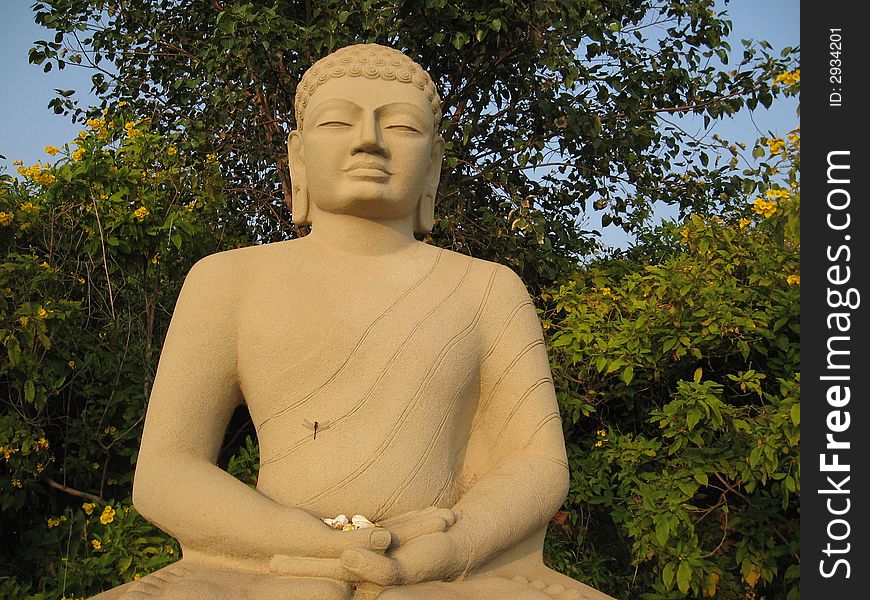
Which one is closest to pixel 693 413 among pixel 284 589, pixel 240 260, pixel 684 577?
pixel 684 577

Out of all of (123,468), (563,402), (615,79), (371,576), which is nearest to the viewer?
(371,576)

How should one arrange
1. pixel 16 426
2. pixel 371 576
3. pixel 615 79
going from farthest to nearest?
pixel 615 79
pixel 16 426
pixel 371 576

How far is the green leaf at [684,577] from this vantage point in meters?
5.90

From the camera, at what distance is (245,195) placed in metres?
7.98

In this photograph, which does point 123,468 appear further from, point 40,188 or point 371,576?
point 371,576

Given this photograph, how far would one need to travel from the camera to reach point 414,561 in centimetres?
323

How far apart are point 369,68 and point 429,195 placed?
587mm

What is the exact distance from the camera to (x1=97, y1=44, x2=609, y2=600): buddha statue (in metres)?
3.41

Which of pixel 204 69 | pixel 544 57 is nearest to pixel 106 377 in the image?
pixel 204 69

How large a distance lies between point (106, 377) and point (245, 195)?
1808 millimetres

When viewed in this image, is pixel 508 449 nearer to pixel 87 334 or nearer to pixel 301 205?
pixel 301 205

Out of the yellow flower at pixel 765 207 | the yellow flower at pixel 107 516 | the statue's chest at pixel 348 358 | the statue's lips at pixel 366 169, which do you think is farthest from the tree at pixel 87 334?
the yellow flower at pixel 765 207

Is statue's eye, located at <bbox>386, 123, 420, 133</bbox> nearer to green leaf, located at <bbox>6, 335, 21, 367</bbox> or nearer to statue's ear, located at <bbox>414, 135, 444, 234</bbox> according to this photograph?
statue's ear, located at <bbox>414, 135, 444, 234</bbox>

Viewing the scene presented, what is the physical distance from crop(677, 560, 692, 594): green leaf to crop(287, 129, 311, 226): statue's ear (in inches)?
122
